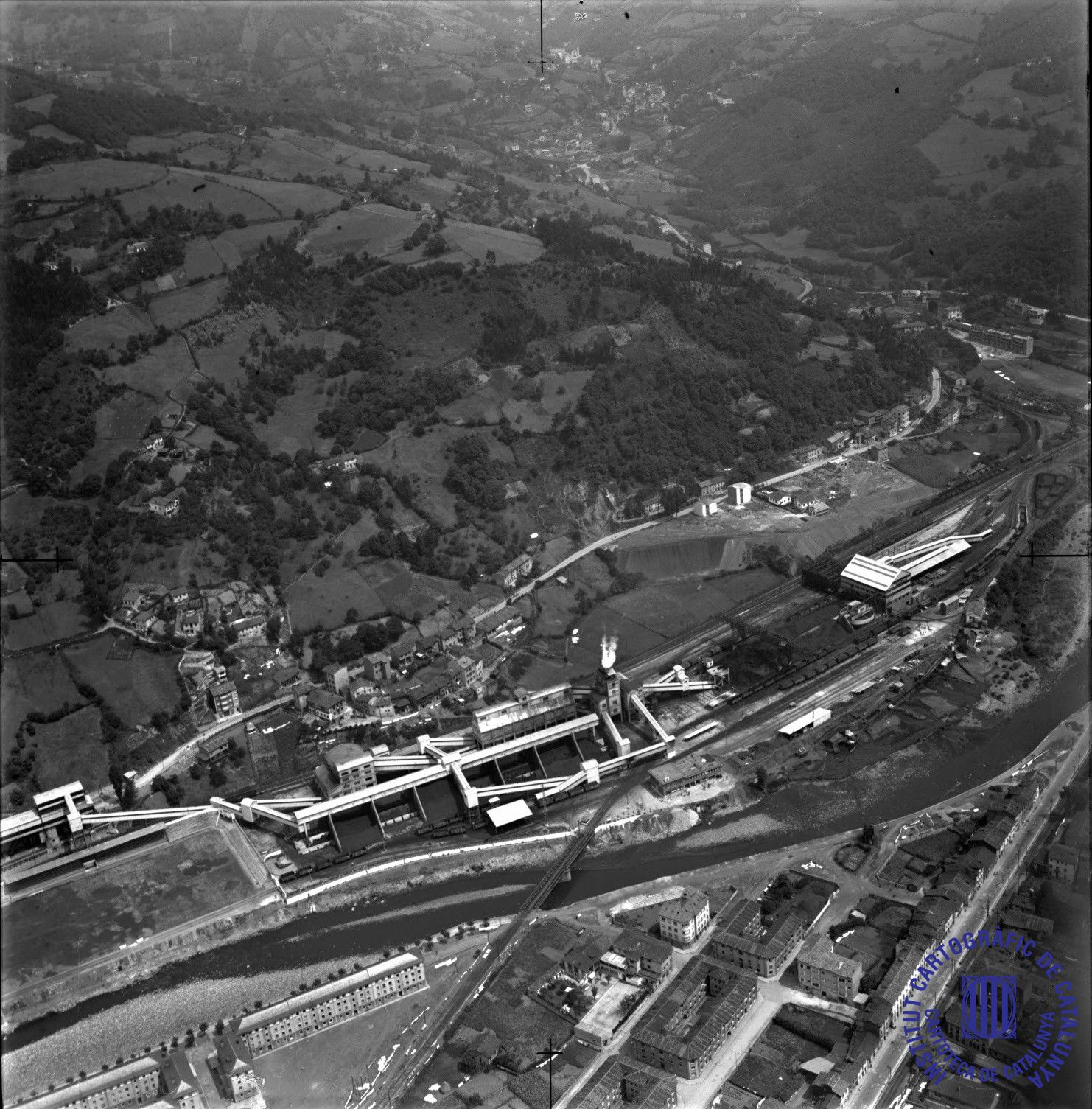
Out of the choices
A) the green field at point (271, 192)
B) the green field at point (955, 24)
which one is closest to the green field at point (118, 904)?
the green field at point (271, 192)

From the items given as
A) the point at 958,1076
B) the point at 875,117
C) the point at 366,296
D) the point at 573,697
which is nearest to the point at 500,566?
the point at 573,697

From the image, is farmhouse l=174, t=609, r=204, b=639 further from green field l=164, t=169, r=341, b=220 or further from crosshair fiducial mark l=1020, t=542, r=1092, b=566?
crosshair fiducial mark l=1020, t=542, r=1092, b=566

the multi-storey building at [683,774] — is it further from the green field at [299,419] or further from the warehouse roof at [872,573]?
the green field at [299,419]

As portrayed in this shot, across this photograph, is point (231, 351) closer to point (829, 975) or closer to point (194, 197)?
point (194, 197)

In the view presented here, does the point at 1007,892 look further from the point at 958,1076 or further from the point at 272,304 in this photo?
the point at 272,304

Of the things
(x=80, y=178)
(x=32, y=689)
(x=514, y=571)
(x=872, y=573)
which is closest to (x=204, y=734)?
(x=32, y=689)

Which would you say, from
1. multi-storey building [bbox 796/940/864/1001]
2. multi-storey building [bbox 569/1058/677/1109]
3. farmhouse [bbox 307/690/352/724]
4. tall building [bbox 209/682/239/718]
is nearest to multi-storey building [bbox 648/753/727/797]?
multi-storey building [bbox 796/940/864/1001]
